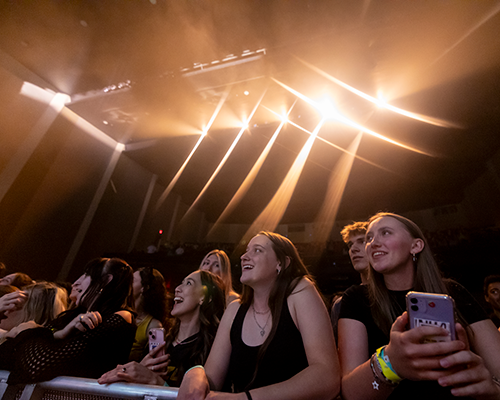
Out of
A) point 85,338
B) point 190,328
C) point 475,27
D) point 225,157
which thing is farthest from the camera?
point 225,157

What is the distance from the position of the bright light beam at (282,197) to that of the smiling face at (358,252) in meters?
6.04

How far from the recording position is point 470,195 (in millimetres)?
10562

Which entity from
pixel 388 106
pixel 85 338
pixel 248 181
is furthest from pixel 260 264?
pixel 248 181

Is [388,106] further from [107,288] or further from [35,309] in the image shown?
[35,309]

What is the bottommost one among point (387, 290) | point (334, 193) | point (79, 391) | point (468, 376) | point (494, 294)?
point (79, 391)

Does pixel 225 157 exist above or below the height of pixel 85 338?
above

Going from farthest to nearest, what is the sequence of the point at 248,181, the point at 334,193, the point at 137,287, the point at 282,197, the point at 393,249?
the point at 282,197
the point at 334,193
the point at 248,181
the point at 137,287
the point at 393,249

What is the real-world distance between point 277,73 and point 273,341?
234 inches

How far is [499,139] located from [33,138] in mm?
13677

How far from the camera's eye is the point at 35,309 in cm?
238

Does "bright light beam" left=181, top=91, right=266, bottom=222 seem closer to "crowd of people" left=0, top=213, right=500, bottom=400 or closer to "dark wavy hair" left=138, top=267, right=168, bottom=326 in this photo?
"dark wavy hair" left=138, top=267, right=168, bottom=326

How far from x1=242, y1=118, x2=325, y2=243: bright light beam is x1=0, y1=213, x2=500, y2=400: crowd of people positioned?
276 inches

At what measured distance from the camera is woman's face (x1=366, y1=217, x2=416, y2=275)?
1.36 metres

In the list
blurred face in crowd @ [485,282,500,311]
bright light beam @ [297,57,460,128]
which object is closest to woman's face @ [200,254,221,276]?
blurred face in crowd @ [485,282,500,311]
